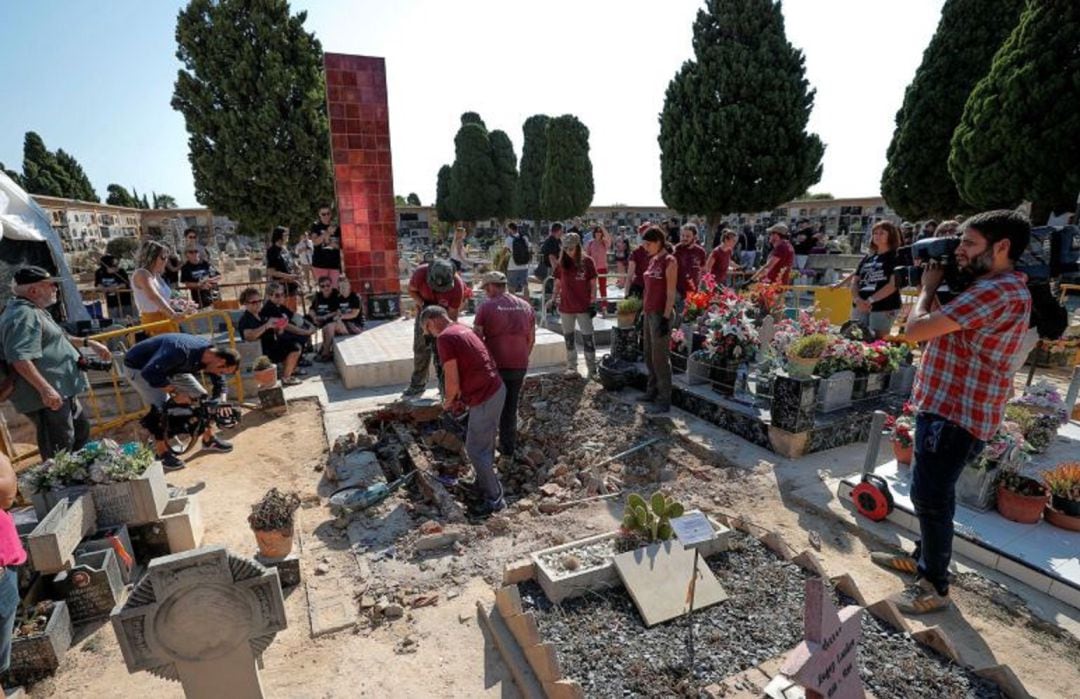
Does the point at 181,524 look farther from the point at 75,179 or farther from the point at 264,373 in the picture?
the point at 75,179

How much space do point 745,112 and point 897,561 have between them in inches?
634

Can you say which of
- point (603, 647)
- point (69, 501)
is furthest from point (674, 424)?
point (69, 501)

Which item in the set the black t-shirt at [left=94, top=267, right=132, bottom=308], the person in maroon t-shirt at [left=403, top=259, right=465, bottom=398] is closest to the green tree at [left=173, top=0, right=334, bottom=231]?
the black t-shirt at [left=94, top=267, right=132, bottom=308]

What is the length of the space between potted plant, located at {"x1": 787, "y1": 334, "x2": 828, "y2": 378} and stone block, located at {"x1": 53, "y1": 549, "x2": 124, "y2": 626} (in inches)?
220

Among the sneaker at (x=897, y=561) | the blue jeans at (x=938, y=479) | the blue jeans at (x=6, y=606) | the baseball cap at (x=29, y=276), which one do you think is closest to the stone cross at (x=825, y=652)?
the blue jeans at (x=938, y=479)

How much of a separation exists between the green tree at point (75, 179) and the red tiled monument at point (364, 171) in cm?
3748

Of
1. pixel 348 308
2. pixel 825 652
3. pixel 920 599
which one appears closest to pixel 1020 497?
pixel 920 599

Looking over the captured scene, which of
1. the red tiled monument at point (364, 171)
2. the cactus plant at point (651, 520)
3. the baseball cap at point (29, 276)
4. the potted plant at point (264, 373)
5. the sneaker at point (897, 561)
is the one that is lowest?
the sneaker at point (897, 561)

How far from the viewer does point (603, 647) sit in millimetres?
2873

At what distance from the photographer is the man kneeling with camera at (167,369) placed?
5.20 meters

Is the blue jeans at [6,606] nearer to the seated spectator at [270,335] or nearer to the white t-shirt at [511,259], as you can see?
the seated spectator at [270,335]

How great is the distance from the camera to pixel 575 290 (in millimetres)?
7629

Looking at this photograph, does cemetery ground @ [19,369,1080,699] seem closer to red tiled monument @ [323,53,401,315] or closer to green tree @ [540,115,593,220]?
red tiled monument @ [323,53,401,315]

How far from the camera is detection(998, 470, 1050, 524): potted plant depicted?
380 centimetres
